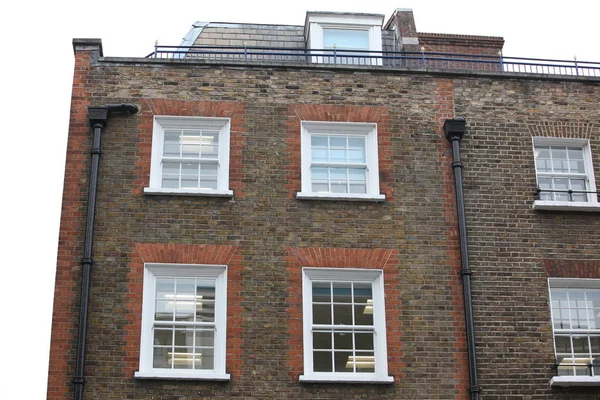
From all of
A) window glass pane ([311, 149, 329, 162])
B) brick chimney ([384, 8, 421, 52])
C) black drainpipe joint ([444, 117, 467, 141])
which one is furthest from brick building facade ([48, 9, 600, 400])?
brick chimney ([384, 8, 421, 52])

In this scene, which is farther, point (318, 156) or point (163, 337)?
point (318, 156)

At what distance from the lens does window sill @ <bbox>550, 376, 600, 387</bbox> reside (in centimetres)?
1540

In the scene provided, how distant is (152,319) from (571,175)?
798 centimetres

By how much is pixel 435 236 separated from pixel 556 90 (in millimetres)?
3975

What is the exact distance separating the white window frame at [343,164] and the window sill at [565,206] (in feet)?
9.11

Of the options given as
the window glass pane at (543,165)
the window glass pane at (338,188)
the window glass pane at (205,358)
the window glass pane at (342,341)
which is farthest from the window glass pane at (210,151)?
the window glass pane at (543,165)

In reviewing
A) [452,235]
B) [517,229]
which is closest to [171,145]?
[452,235]

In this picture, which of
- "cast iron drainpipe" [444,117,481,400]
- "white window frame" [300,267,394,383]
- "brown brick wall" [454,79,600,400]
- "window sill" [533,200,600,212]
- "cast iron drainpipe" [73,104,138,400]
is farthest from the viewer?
"window sill" [533,200,600,212]

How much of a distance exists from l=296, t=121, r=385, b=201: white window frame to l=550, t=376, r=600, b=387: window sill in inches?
165

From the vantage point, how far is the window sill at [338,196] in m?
16.6

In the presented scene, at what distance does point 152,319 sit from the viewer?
1566cm

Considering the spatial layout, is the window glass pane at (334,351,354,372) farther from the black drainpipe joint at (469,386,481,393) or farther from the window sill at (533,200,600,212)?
the window sill at (533,200,600,212)

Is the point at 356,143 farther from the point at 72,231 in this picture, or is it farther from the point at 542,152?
the point at 72,231

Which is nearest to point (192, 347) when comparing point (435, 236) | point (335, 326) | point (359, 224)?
point (335, 326)
